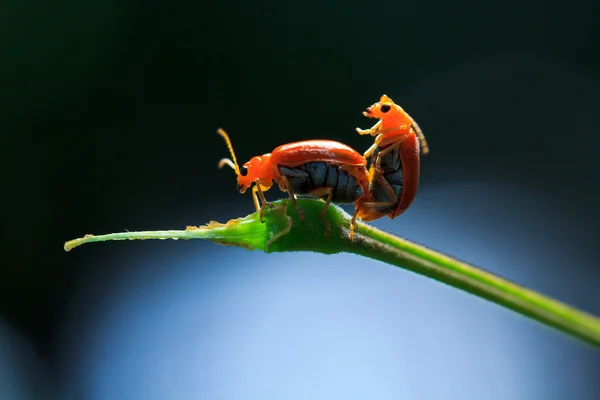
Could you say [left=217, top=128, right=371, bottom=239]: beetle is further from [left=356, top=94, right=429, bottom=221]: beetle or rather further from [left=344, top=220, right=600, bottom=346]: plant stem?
[left=344, top=220, right=600, bottom=346]: plant stem

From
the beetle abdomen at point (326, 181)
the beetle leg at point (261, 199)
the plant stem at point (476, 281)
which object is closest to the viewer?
the plant stem at point (476, 281)

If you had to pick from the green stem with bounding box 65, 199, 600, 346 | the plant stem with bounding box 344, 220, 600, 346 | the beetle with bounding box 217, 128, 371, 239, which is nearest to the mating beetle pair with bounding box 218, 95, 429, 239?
the beetle with bounding box 217, 128, 371, 239

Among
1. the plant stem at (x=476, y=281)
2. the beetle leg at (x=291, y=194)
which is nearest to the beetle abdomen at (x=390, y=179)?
the beetle leg at (x=291, y=194)

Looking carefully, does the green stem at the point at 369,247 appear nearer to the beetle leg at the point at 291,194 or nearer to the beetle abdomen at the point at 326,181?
the beetle leg at the point at 291,194

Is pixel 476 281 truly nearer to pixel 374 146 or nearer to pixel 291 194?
pixel 291 194

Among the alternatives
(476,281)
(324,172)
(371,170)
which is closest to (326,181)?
(324,172)

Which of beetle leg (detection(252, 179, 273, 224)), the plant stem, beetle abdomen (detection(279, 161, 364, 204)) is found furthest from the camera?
beetle abdomen (detection(279, 161, 364, 204))

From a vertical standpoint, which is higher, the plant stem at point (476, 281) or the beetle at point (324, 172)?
the beetle at point (324, 172)
